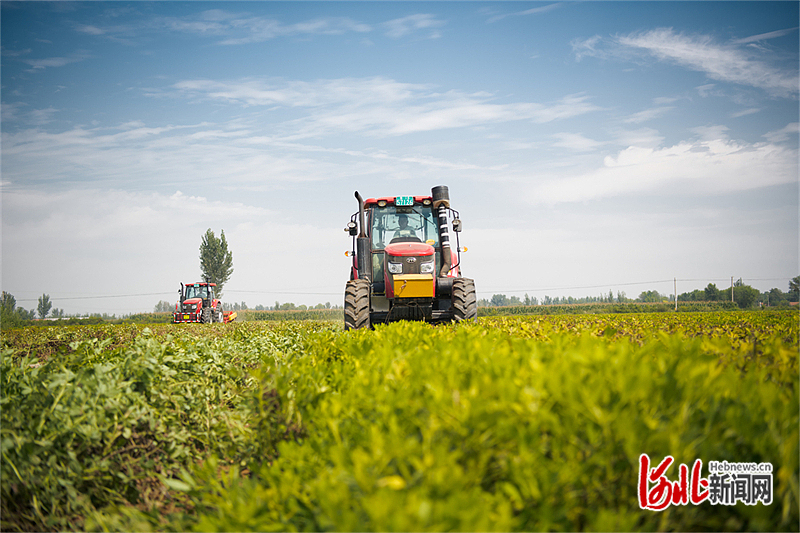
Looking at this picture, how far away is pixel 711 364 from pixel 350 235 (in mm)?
8675

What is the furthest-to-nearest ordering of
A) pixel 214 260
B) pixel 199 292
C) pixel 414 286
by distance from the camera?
1. pixel 214 260
2. pixel 199 292
3. pixel 414 286

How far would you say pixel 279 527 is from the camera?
1563mm

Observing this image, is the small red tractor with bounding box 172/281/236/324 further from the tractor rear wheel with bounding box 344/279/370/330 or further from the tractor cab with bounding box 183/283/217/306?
the tractor rear wheel with bounding box 344/279/370/330

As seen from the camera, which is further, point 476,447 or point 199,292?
point 199,292

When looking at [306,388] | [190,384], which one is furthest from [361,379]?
[190,384]

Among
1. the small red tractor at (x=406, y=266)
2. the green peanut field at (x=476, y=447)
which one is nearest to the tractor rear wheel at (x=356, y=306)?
the small red tractor at (x=406, y=266)

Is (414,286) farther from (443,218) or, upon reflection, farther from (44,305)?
(44,305)

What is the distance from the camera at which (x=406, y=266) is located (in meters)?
8.52

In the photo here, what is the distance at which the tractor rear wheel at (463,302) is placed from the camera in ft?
27.1

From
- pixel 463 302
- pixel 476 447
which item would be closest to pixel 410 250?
pixel 463 302

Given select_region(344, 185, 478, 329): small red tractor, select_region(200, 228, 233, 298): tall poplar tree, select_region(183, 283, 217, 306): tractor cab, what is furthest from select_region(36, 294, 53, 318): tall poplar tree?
select_region(344, 185, 478, 329): small red tractor

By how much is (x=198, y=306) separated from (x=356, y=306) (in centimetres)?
2188

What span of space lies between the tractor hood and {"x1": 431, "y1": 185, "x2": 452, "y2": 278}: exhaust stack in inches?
25.1

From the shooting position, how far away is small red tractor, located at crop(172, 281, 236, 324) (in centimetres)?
2605
